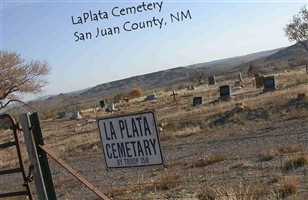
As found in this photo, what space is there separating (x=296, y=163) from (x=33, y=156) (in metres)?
6.41

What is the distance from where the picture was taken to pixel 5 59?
181 ft

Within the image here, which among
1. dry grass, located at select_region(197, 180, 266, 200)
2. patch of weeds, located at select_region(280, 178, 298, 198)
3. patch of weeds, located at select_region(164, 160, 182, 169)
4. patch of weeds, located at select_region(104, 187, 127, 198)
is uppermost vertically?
dry grass, located at select_region(197, 180, 266, 200)

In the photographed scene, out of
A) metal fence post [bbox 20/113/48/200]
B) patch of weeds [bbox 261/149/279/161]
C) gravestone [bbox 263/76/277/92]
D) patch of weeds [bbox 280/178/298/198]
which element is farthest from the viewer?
gravestone [bbox 263/76/277/92]

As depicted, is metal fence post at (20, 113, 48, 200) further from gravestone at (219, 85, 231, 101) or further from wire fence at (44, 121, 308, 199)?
gravestone at (219, 85, 231, 101)

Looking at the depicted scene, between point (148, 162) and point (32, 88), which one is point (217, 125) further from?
point (32, 88)

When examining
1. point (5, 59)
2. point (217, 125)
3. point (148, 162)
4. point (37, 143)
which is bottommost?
point (217, 125)

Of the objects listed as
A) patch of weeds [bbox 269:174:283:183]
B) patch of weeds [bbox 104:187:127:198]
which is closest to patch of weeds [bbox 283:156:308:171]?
patch of weeds [bbox 269:174:283:183]

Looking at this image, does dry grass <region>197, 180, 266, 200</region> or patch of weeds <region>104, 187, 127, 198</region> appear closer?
dry grass <region>197, 180, 266, 200</region>

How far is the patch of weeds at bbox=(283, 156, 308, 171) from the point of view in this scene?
33.7ft

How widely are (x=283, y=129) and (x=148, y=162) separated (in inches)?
500

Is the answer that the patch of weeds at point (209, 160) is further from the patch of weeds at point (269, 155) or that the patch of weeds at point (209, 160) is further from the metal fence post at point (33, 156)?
the metal fence post at point (33, 156)

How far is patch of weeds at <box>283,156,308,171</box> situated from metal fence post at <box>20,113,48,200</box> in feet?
19.9

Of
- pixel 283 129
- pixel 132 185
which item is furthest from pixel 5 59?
pixel 132 185

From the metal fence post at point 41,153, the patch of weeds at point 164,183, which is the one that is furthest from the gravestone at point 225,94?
the metal fence post at point 41,153
